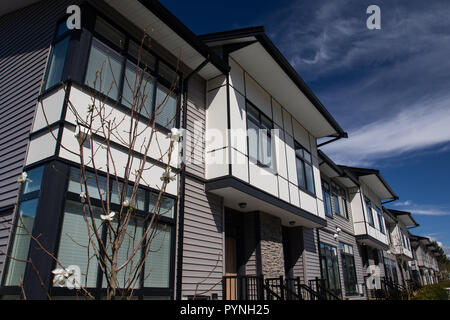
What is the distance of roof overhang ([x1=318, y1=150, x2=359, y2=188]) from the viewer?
47.0 feet

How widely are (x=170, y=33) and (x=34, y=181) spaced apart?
4.04m

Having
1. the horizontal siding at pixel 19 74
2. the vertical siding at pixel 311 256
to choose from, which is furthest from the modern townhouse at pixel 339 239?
the horizontal siding at pixel 19 74

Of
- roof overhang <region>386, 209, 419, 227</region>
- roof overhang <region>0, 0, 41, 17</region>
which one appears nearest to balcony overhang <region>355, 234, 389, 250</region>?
roof overhang <region>386, 209, 419, 227</region>

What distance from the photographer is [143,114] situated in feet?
21.5

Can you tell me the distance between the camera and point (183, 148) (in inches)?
283

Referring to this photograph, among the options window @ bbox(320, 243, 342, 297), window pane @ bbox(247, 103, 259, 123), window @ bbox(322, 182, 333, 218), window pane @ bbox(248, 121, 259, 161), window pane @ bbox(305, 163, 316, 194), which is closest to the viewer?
window pane @ bbox(248, 121, 259, 161)

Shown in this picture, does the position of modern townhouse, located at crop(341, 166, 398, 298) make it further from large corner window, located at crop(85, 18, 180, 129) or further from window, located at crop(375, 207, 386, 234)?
large corner window, located at crop(85, 18, 180, 129)

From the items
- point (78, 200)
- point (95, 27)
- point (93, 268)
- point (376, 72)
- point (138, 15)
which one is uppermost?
point (376, 72)

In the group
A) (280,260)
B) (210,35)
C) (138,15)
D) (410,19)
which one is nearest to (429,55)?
(410,19)

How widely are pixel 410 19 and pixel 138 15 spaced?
641 centimetres

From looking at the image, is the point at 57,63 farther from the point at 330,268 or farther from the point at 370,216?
the point at 370,216

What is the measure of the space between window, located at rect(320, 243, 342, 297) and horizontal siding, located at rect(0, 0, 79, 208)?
11.2m
